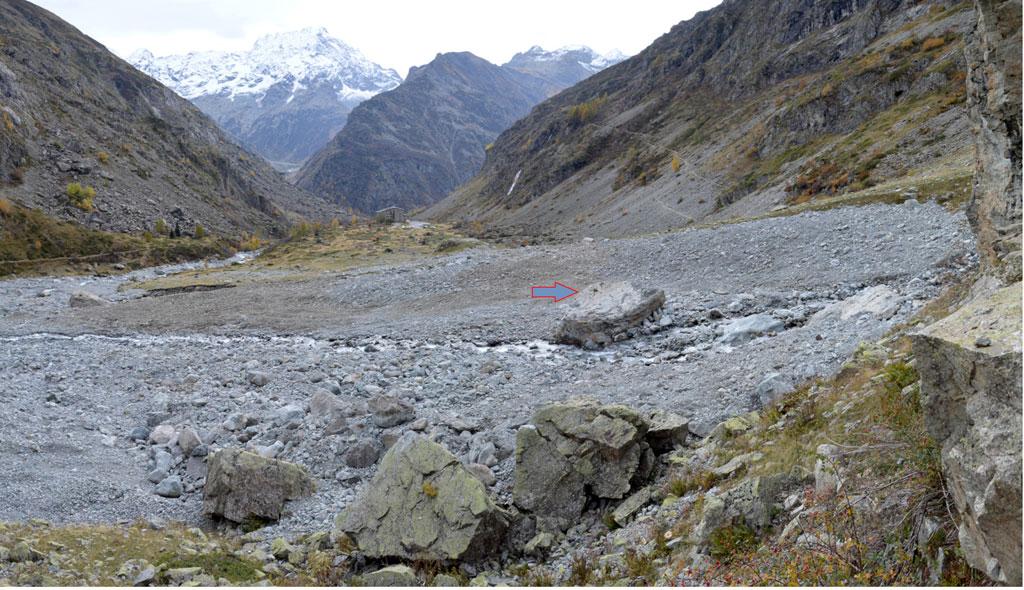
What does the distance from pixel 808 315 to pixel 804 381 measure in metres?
9.56

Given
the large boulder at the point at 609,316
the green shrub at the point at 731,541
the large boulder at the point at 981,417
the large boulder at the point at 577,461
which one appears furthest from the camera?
the large boulder at the point at 609,316

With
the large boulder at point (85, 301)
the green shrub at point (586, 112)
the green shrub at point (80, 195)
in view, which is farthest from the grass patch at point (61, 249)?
the green shrub at point (586, 112)

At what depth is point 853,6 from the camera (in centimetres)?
11094

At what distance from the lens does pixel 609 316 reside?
23.2 meters

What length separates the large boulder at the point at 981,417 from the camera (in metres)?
4.64

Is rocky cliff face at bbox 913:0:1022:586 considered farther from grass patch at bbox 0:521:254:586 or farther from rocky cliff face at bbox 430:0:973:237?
grass patch at bbox 0:521:254:586

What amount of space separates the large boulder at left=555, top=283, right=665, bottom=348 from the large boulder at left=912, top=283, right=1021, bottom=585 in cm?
1702

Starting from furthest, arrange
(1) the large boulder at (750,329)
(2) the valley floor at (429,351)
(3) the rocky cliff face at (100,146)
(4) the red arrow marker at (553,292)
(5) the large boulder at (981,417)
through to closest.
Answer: (3) the rocky cliff face at (100,146), (4) the red arrow marker at (553,292), (1) the large boulder at (750,329), (2) the valley floor at (429,351), (5) the large boulder at (981,417)

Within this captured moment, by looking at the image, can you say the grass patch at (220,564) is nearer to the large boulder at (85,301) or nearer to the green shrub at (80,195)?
the large boulder at (85,301)

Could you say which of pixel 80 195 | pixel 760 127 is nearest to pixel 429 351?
pixel 760 127

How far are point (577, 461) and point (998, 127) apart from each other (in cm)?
860

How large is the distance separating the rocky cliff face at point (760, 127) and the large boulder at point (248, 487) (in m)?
15.8

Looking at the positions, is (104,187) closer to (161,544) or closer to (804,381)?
(161,544)

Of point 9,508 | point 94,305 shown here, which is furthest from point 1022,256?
point 94,305
